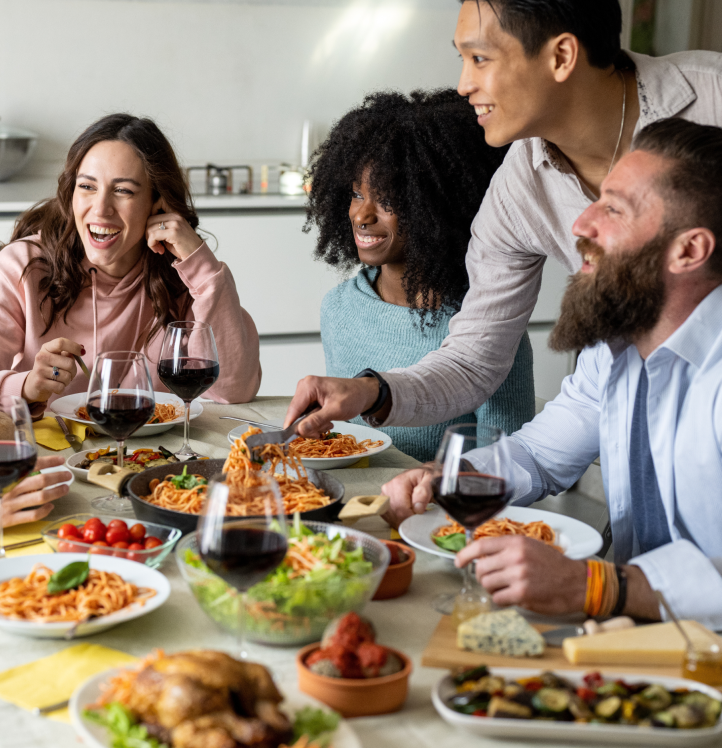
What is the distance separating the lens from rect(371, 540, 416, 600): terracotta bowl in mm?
1077

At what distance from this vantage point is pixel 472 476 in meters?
1.02

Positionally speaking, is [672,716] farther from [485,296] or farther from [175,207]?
[175,207]

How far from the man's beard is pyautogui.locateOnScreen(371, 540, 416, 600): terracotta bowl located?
0.54m

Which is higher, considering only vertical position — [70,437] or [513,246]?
[513,246]

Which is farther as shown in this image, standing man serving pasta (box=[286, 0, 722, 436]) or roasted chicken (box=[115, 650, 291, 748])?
standing man serving pasta (box=[286, 0, 722, 436])

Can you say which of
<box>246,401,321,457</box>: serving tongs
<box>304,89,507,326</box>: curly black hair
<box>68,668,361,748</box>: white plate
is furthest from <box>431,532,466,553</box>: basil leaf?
<box>304,89,507,326</box>: curly black hair

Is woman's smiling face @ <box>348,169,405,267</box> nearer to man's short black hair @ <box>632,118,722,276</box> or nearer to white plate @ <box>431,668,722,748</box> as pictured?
man's short black hair @ <box>632,118,722,276</box>

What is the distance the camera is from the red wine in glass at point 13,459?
3.54 feet

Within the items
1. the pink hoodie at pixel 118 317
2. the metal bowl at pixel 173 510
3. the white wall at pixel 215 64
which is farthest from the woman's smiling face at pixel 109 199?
the white wall at pixel 215 64

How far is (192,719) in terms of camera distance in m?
0.68

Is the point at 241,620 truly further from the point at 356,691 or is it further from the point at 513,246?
the point at 513,246

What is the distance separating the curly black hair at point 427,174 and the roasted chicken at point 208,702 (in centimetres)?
173

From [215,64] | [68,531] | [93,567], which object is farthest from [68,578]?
[215,64]

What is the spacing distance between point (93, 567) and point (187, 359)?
0.61 metres
